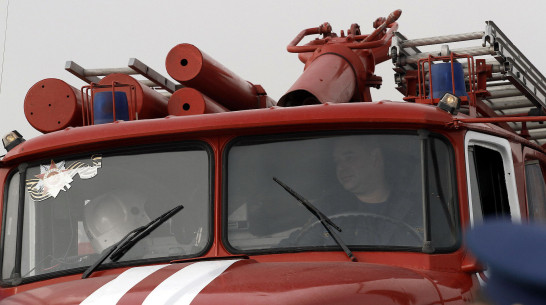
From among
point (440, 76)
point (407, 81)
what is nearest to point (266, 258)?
point (440, 76)

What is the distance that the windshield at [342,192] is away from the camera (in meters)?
3.82

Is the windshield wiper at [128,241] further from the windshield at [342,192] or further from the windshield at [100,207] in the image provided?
the windshield at [342,192]

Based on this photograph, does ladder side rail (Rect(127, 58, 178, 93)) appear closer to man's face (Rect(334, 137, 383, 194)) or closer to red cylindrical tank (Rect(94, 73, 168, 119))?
red cylindrical tank (Rect(94, 73, 168, 119))

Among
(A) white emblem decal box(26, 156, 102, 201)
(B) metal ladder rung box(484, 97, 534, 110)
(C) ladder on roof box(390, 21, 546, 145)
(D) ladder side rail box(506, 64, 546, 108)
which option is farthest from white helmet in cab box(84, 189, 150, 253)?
(B) metal ladder rung box(484, 97, 534, 110)

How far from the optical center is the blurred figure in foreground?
153 cm

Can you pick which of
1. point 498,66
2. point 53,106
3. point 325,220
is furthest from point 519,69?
point 53,106

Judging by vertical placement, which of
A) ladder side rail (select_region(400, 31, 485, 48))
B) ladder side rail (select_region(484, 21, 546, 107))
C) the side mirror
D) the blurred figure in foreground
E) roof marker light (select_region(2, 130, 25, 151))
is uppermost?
ladder side rail (select_region(400, 31, 485, 48))

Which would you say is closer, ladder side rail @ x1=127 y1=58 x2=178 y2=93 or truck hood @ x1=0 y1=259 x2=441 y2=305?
truck hood @ x1=0 y1=259 x2=441 y2=305

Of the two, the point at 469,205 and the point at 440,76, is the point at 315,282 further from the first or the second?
the point at 440,76

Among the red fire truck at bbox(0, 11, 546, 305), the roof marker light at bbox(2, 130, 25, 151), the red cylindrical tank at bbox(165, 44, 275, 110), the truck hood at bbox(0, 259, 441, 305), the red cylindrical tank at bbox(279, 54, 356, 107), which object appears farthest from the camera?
the red cylindrical tank at bbox(279, 54, 356, 107)

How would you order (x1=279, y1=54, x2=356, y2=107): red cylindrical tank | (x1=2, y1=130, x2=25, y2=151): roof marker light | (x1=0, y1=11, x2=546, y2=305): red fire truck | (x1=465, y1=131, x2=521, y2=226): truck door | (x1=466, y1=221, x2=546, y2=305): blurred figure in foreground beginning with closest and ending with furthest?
A: (x1=466, y1=221, x2=546, y2=305): blurred figure in foreground < (x1=0, y1=11, x2=546, y2=305): red fire truck < (x1=465, y1=131, x2=521, y2=226): truck door < (x1=2, y1=130, x2=25, y2=151): roof marker light < (x1=279, y1=54, x2=356, y2=107): red cylindrical tank

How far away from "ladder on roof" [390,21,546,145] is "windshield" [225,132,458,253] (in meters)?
2.00

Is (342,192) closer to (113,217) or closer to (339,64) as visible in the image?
(113,217)

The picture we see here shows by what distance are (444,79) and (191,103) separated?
148 centimetres
